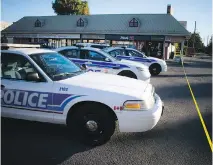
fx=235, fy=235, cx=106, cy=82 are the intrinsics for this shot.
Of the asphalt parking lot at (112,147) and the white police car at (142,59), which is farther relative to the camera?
→ the white police car at (142,59)

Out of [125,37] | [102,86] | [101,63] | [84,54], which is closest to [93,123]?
[102,86]

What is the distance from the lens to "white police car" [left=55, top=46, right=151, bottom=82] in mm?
8891

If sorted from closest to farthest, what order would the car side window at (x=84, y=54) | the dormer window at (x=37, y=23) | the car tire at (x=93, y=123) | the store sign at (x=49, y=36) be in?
the car tire at (x=93, y=123) < the car side window at (x=84, y=54) < the store sign at (x=49, y=36) < the dormer window at (x=37, y=23)

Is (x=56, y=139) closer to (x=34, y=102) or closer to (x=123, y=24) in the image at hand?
(x=34, y=102)

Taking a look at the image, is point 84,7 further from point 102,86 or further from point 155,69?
point 102,86

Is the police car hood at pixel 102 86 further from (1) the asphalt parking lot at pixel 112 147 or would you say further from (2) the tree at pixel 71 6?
(2) the tree at pixel 71 6

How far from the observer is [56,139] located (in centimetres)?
420

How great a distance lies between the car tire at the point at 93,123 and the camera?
12.5ft

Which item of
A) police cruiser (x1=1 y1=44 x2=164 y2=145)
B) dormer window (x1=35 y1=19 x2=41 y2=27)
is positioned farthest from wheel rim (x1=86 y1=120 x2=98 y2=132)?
dormer window (x1=35 y1=19 x2=41 y2=27)

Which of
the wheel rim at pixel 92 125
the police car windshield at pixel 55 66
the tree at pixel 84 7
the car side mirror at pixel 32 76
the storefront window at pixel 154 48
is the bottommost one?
the wheel rim at pixel 92 125

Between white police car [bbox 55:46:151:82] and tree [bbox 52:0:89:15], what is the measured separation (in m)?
41.0

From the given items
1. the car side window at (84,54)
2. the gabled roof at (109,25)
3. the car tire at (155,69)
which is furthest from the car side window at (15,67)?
the gabled roof at (109,25)

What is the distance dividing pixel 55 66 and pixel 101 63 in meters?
4.44

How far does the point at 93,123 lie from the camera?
3.87 meters
